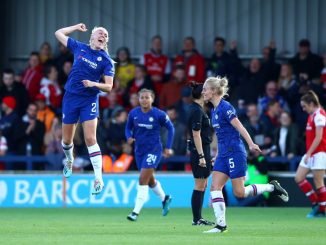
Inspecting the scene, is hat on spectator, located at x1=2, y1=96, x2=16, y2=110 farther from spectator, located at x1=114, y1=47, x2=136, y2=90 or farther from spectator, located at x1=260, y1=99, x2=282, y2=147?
spectator, located at x1=260, y1=99, x2=282, y2=147

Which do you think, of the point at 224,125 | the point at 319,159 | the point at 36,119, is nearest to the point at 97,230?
the point at 224,125

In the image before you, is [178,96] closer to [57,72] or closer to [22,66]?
[57,72]

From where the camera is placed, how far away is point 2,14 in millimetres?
28078

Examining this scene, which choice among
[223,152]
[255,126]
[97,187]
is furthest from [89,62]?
[255,126]

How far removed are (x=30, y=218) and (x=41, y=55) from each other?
8381mm

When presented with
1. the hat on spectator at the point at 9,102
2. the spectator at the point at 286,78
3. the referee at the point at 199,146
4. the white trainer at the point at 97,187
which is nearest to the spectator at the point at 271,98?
the spectator at the point at 286,78

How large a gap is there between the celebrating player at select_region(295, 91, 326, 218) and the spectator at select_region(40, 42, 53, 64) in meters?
8.75

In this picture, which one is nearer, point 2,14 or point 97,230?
point 97,230

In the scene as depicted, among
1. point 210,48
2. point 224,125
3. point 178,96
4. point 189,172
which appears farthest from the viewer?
point 210,48

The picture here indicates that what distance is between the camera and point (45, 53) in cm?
2722

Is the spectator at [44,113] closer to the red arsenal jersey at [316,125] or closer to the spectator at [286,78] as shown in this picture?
the spectator at [286,78]

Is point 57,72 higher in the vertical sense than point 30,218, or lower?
higher

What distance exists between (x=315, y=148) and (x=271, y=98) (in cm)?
539

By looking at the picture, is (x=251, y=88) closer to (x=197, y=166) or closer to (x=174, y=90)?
(x=174, y=90)
